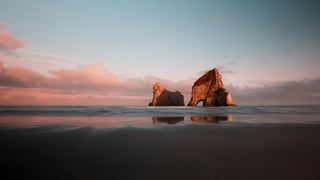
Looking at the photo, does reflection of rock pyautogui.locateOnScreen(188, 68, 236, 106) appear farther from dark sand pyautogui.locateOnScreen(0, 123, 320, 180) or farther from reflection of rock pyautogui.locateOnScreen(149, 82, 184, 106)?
dark sand pyautogui.locateOnScreen(0, 123, 320, 180)

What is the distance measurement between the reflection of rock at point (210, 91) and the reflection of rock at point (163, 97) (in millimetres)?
19200

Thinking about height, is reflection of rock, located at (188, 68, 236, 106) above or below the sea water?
above

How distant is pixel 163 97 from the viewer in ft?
312

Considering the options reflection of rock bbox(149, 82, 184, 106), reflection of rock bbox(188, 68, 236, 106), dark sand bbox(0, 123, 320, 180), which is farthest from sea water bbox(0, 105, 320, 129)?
reflection of rock bbox(149, 82, 184, 106)

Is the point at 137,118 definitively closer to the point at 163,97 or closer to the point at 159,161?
the point at 159,161

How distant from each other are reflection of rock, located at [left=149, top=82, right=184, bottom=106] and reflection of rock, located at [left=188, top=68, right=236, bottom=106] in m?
19.2

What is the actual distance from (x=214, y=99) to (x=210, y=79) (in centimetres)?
1231

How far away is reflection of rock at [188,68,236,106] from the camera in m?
72.6

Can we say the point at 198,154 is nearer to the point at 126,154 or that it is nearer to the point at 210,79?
the point at 126,154

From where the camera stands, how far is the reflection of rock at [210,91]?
7256 cm

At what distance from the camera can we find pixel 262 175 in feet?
7.55

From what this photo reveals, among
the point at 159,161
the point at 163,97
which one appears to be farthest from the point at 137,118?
the point at 163,97

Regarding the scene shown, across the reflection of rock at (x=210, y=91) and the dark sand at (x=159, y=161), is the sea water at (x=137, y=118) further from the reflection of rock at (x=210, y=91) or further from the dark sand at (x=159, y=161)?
the reflection of rock at (x=210, y=91)

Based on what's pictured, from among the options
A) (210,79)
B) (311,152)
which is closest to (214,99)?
(210,79)
